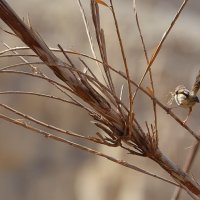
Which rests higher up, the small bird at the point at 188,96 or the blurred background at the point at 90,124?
the blurred background at the point at 90,124

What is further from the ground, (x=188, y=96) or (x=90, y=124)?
(x=90, y=124)

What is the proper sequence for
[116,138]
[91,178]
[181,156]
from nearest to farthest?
[116,138] → [181,156] → [91,178]

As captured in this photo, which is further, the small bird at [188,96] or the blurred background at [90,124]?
the blurred background at [90,124]

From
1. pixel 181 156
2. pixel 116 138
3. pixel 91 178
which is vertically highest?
pixel 181 156

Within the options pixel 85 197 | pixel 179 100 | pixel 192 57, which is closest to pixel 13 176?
pixel 85 197

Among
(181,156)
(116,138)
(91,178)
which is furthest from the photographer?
(91,178)

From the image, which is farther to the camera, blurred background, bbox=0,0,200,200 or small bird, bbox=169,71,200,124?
blurred background, bbox=0,0,200,200

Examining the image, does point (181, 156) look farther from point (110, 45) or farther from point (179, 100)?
point (179, 100)

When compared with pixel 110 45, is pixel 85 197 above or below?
below

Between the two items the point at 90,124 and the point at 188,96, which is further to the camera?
the point at 90,124

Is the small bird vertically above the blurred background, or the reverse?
the blurred background

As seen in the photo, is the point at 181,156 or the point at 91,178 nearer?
the point at 181,156
